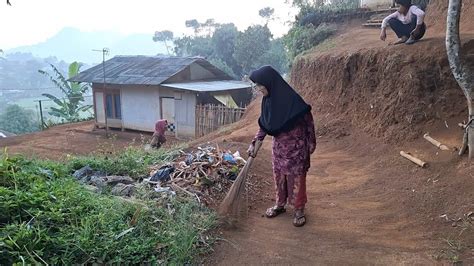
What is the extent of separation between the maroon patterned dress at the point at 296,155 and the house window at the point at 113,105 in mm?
15245

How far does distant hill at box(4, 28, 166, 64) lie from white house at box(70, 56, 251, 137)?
3057 inches

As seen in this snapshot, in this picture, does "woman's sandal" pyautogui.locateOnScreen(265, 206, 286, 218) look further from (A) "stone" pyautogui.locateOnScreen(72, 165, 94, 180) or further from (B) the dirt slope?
(A) "stone" pyautogui.locateOnScreen(72, 165, 94, 180)

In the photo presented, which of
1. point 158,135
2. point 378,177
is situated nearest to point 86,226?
point 378,177

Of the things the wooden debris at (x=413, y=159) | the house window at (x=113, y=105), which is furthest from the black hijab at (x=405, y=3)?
the house window at (x=113, y=105)

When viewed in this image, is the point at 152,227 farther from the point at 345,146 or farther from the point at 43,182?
the point at 345,146

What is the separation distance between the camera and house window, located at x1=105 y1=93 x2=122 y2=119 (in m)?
17.9

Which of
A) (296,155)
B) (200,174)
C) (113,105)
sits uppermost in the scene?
(296,155)

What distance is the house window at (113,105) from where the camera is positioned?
17.9 meters

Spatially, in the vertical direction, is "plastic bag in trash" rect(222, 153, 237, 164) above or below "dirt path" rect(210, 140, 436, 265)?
above

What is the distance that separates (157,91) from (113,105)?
289 centimetres

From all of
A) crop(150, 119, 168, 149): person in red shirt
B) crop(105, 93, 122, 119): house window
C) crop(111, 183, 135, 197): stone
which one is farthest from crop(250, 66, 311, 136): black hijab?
crop(105, 93, 122, 119): house window

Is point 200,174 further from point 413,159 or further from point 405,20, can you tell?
point 405,20

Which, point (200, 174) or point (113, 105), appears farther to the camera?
point (113, 105)

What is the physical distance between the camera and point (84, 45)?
10712cm
